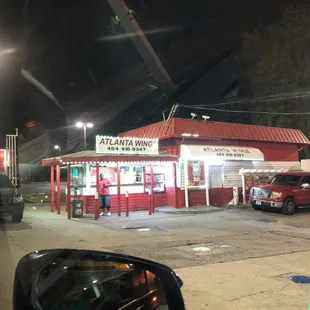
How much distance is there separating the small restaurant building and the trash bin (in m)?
0.26

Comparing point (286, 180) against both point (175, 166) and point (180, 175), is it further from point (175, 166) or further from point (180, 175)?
point (175, 166)

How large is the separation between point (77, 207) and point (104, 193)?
1.35 meters

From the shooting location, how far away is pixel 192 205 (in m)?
19.2

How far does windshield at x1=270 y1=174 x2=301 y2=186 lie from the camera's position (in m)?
17.8

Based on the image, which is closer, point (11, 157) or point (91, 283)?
point (91, 283)

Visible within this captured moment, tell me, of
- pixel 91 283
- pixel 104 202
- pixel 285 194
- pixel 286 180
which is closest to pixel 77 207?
pixel 104 202

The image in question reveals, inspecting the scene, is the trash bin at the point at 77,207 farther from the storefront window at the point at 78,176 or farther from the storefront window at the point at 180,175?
the storefront window at the point at 180,175

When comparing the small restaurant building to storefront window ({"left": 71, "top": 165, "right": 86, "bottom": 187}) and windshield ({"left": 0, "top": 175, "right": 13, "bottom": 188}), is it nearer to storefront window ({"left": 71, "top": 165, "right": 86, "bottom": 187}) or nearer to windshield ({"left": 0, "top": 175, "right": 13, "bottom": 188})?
storefront window ({"left": 71, "top": 165, "right": 86, "bottom": 187})

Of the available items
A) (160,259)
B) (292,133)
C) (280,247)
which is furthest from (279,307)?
(292,133)

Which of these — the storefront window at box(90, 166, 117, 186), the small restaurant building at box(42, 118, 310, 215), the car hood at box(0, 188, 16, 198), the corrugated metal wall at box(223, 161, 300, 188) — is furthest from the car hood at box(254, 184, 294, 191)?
the car hood at box(0, 188, 16, 198)

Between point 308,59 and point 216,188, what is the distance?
573 inches

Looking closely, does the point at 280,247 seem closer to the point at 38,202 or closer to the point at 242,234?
the point at 242,234

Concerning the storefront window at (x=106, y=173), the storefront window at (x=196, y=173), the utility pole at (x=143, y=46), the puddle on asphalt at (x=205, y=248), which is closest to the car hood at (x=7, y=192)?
the storefront window at (x=106, y=173)

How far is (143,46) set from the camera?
3353 cm
